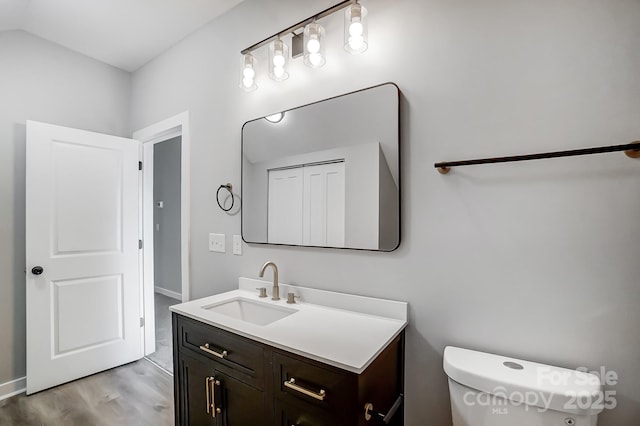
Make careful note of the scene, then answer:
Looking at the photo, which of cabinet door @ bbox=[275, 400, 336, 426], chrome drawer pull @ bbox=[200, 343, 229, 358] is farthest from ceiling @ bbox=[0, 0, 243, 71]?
cabinet door @ bbox=[275, 400, 336, 426]

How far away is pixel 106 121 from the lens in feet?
9.02

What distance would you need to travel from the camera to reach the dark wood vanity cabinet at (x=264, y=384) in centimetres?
98

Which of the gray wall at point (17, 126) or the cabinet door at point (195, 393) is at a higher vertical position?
the gray wall at point (17, 126)

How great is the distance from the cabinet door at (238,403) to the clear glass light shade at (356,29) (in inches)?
58.8

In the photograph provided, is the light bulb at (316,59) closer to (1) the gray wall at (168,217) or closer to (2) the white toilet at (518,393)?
(2) the white toilet at (518,393)

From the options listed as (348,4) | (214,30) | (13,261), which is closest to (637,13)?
(348,4)

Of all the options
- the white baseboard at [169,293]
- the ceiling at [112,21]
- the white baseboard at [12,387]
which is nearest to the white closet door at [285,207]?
the ceiling at [112,21]

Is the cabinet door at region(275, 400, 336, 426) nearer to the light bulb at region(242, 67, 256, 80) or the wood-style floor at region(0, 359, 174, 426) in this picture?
the wood-style floor at region(0, 359, 174, 426)

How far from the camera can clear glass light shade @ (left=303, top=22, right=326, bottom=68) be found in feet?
4.67

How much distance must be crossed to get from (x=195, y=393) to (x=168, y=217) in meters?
3.82

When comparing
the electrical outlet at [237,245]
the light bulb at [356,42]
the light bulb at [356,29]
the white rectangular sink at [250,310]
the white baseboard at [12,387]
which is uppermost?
the light bulb at [356,29]

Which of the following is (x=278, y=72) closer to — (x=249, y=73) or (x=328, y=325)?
(x=249, y=73)

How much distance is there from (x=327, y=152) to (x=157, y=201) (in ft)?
14.1

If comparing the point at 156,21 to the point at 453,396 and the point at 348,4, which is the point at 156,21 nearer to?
the point at 348,4
